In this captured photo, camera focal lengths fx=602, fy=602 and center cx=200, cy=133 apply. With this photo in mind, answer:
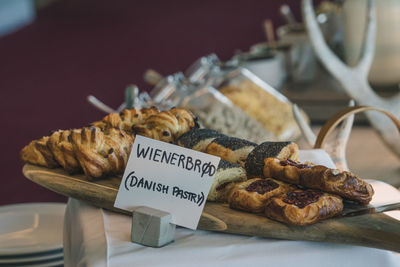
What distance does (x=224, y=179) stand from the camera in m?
0.85

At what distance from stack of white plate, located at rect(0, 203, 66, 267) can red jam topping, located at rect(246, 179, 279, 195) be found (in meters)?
0.47

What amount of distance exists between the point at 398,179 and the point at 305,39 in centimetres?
120

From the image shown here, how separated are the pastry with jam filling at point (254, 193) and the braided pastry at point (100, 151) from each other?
211mm

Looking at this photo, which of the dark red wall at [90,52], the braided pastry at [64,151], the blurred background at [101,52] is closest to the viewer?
the braided pastry at [64,151]

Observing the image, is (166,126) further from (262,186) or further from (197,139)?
(262,186)

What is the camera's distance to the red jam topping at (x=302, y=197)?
29.5 inches

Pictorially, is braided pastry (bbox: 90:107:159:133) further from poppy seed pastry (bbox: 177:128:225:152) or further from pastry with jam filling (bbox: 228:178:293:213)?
pastry with jam filling (bbox: 228:178:293:213)

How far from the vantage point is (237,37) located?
5.36 m

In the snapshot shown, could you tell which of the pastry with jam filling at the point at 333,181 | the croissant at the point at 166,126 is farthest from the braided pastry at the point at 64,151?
the pastry with jam filling at the point at 333,181

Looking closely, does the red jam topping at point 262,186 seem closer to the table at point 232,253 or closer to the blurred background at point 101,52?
the table at point 232,253

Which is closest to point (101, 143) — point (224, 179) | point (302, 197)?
point (224, 179)

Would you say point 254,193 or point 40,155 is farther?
point 40,155

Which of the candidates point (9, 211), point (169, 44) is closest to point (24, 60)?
point (169, 44)

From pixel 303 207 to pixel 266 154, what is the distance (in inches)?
6.3
